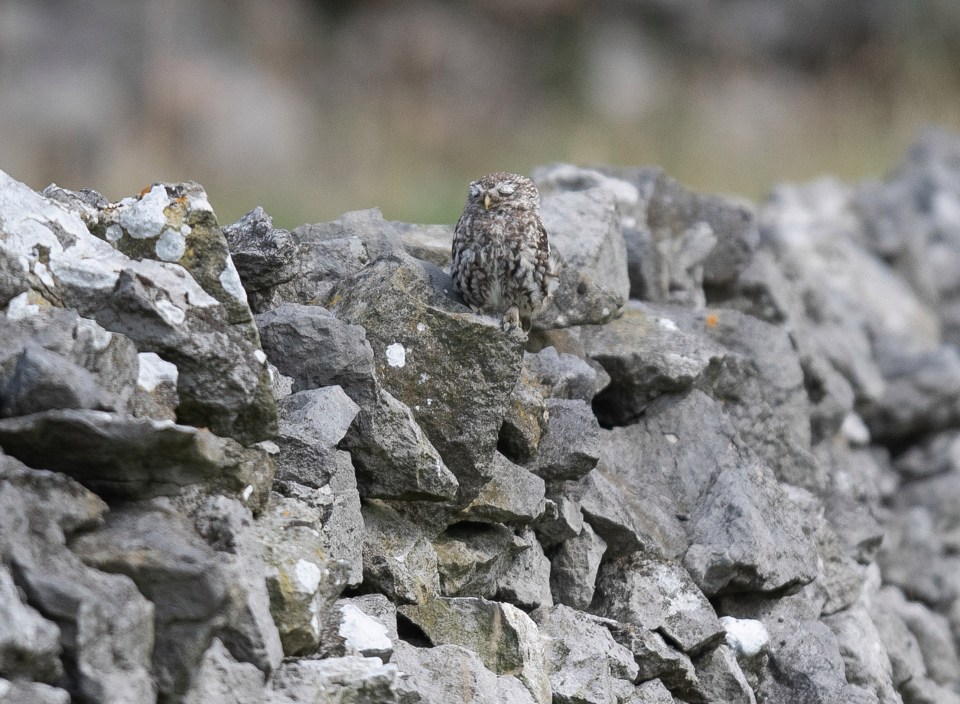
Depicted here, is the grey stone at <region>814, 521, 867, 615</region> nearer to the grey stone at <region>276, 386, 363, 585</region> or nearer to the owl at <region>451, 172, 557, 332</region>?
the owl at <region>451, 172, 557, 332</region>

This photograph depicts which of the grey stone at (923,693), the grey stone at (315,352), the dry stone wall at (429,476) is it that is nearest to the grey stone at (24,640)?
the dry stone wall at (429,476)

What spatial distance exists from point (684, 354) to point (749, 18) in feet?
80.7

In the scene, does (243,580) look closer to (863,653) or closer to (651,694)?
(651,694)

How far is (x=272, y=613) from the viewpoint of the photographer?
3637mm

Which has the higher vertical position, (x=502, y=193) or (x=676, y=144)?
(x=676, y=144)

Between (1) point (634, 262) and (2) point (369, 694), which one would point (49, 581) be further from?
(1) point (634, 262)

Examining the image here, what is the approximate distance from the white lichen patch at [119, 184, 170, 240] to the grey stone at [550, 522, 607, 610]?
205 centimetres

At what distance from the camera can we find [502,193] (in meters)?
5.84

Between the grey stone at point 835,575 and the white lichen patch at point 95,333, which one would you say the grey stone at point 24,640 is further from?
the grey stone at point 835,575

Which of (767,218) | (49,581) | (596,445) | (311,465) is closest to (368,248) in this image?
(596,445)

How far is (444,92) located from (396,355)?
2089cm

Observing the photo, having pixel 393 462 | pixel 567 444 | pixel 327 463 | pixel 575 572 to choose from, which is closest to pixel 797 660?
pixel 575 572

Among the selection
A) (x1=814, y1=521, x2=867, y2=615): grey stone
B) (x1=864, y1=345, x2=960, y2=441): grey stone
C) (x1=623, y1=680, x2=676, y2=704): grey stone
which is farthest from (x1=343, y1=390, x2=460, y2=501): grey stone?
(x1=864, y1=345, x2=960, y2=441): grey stone

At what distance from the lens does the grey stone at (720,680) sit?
16.6 feet
